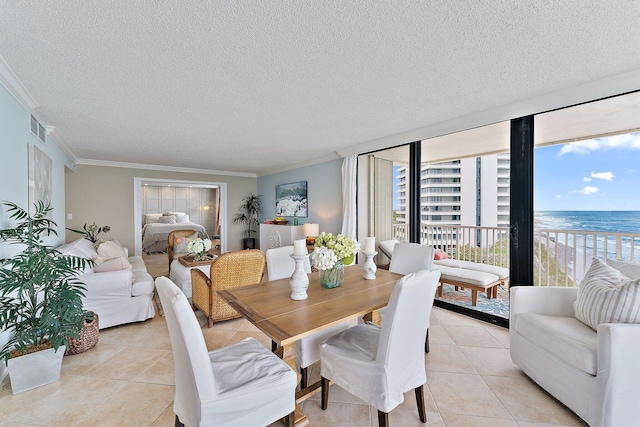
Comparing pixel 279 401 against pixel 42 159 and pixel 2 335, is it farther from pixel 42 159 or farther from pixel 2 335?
pixel 42 159

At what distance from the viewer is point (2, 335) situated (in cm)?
194

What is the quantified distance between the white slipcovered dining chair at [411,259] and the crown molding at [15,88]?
3.37 metres

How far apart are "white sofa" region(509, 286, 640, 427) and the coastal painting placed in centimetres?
426

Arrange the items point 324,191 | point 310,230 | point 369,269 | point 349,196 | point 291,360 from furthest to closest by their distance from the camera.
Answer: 1. point 324,191
2. point 310,230
3. point 349,196
4. point 369,269
5. point 291,360

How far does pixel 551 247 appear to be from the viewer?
354cm

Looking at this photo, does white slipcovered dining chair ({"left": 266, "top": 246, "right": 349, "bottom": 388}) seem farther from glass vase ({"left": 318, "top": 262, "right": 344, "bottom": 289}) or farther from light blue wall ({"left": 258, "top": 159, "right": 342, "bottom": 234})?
light blue wall ({"left": 258, "top": 159, "right": 342, "bottom": 234})

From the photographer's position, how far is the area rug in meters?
3.21

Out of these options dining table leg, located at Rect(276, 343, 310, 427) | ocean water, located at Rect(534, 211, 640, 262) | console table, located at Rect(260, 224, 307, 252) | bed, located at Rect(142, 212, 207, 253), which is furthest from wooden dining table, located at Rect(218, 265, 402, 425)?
bed, located at Rect(142, 212, 207, 253)

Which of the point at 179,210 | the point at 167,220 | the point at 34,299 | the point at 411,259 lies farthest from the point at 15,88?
the point at 179,210

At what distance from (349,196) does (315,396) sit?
320cm

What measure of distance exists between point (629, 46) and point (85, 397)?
423cm

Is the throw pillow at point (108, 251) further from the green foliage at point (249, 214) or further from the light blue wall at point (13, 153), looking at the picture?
the green foliage at point (249, 214)

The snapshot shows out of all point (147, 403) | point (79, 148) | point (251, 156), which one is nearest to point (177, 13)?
point (147, 403)

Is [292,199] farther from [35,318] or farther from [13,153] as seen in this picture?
[35,318]
